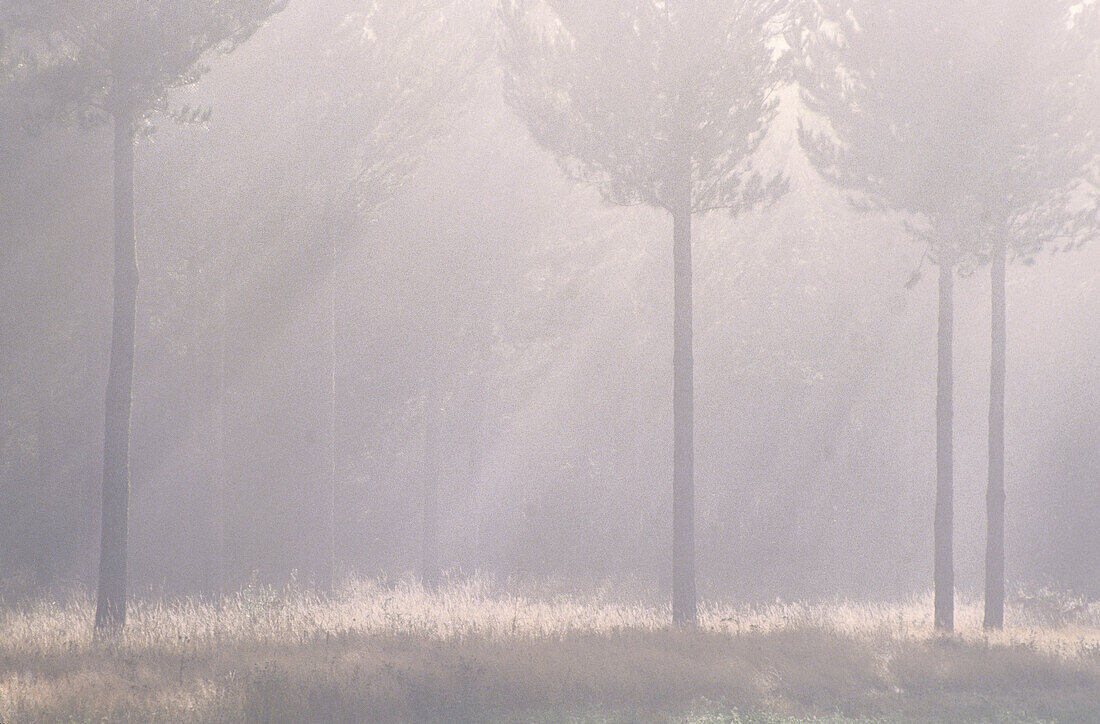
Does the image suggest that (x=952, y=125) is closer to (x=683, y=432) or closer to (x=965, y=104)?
(x=965, y=104)

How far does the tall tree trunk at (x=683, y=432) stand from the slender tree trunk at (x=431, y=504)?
973cm

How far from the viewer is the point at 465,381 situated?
26281 mm

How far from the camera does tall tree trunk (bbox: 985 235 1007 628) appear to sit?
16.5m

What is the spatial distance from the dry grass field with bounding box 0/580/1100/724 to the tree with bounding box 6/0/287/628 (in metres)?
1.57

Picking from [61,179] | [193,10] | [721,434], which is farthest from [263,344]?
[721,434]

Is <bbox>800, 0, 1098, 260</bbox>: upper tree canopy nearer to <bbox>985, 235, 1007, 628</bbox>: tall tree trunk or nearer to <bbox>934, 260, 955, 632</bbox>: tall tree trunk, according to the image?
<bbox>985, 235, 1007, 628</bbox>: tall tree trunk

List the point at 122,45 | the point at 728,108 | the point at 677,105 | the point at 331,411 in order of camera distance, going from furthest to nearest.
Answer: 1. the point at 331,411
2. the point at 728,108
3. the point at 677,105
4. the point at 122,45

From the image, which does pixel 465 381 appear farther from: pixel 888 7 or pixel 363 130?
pixel 888 7

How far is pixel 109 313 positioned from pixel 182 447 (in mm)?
6540

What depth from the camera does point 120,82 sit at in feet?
42.4

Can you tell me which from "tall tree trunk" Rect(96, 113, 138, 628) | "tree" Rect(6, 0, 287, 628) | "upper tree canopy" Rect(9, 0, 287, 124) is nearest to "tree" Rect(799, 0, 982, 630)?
"upper tree canopy" Rect(9, 0, 287, 124)

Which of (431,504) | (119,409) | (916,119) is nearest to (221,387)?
(431,504)

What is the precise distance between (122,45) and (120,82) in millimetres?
489

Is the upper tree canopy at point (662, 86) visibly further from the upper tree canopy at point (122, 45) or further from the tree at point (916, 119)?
the upper tree canopy at point (122, 45)
